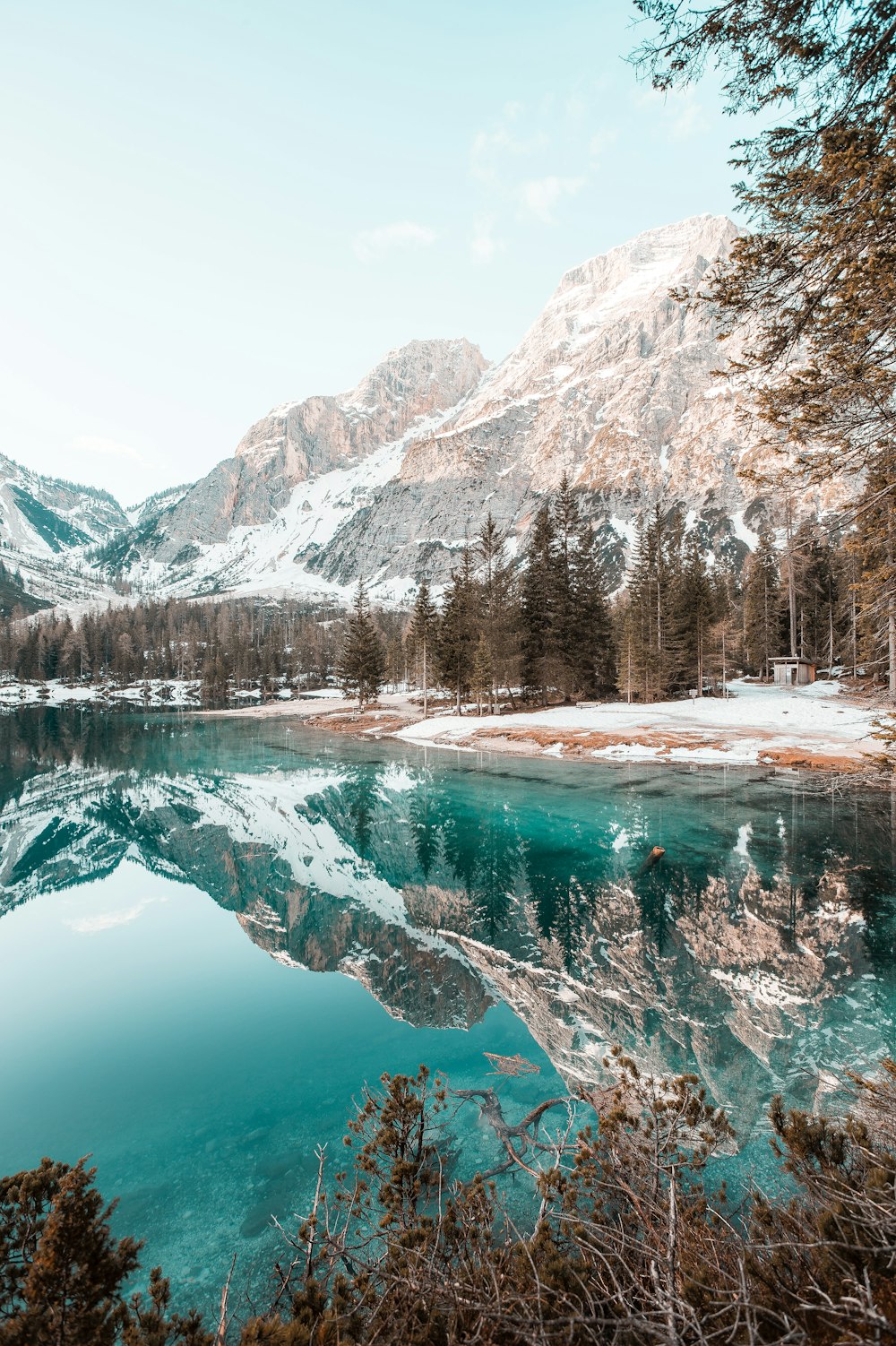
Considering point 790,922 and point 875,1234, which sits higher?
point 875,1234

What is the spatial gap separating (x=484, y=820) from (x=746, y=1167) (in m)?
15.6

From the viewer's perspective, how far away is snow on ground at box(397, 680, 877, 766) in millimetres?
29734

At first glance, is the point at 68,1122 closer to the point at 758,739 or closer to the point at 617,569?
the point at 758,739

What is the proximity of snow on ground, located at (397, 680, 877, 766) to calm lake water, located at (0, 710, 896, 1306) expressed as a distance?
6.79 metres

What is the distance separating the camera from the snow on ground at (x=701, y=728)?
29734mm

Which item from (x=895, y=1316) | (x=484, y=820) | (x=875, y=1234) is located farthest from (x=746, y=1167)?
(x=484, y=820)

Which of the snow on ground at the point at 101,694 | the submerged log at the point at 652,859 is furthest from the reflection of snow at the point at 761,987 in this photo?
the snow on ground at the point at 101,694

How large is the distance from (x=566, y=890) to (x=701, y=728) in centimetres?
2478

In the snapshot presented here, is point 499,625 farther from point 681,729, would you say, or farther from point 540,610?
point 681,729

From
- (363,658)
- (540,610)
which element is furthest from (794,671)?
(363,658)

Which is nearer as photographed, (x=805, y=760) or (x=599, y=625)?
(x=805, y=760)

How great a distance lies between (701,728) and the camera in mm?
35250

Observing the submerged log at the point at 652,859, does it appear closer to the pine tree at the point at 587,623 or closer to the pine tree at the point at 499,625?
the pine tree at the point at 587,623

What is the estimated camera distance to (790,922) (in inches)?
459
